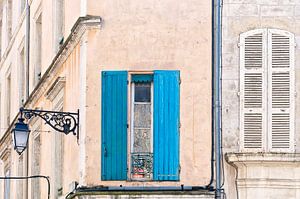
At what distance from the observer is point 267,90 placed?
21734mm

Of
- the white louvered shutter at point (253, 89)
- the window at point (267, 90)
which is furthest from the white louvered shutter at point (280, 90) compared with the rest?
the white louvered shutter at point (253, 89)

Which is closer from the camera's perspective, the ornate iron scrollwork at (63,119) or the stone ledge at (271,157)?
the stone ledge at (271,157)

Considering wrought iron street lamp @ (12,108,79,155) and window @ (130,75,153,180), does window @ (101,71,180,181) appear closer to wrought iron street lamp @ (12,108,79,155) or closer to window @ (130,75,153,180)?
window @ (130,75,153,180)

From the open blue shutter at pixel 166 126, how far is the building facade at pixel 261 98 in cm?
87

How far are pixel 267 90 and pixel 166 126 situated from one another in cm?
190

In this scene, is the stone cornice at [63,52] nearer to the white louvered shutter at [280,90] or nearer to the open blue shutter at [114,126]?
the open blue shutter at [114,126]

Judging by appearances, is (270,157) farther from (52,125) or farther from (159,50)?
(52,125)

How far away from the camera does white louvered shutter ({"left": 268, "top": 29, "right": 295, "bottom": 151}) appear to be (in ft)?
70.7

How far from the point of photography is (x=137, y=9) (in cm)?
2216

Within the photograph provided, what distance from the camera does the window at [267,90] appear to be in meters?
21.6

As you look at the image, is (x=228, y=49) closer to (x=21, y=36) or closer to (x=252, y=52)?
(x=252, y=52)

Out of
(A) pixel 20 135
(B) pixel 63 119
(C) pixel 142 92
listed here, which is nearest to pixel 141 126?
(C) pixel 142 92

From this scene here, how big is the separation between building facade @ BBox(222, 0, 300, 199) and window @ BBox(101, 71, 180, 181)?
0.97 meters

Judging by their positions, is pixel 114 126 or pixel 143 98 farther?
pixel 143 98
